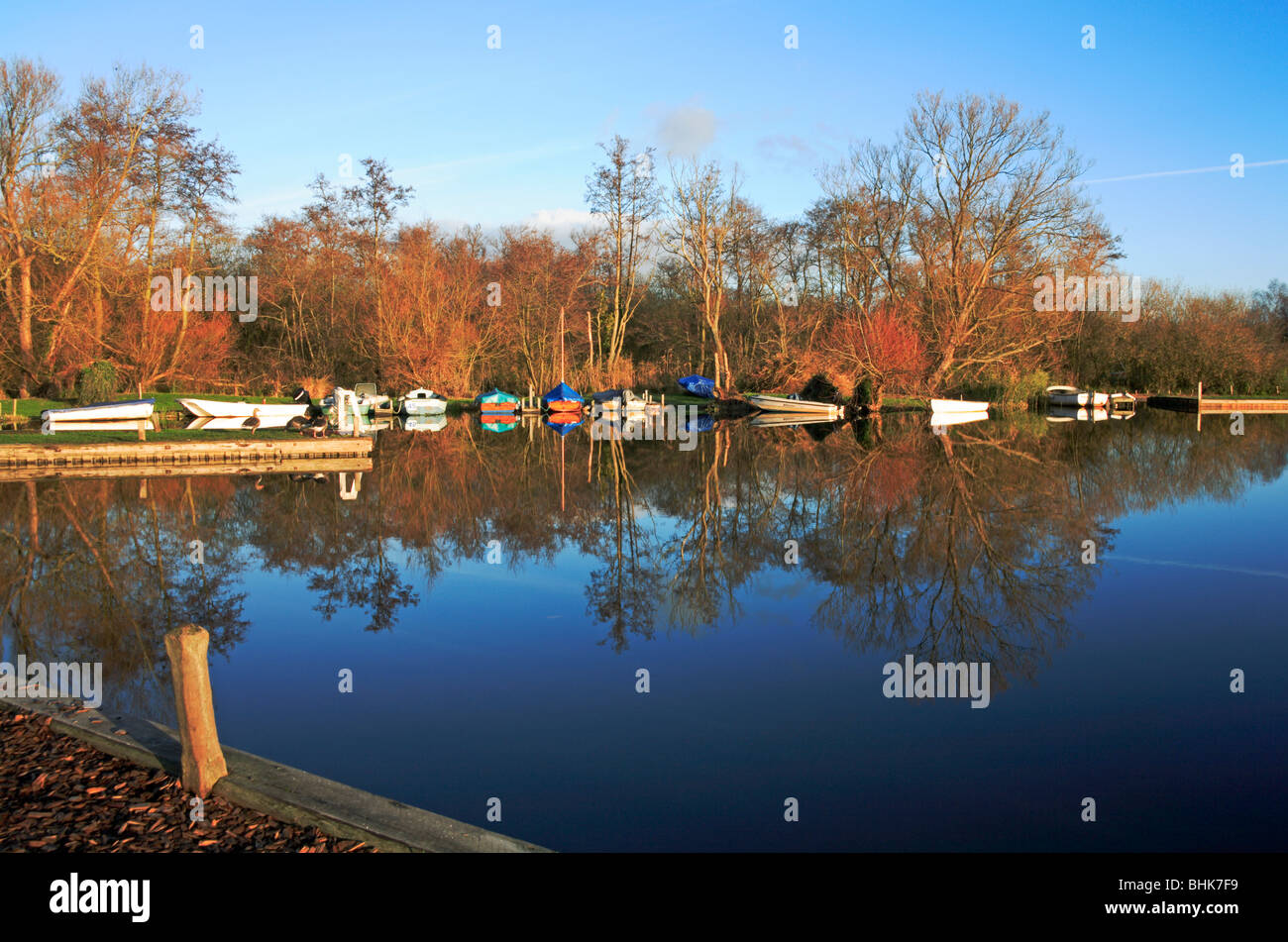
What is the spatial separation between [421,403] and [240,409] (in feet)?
33.7

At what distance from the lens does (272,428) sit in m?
30.5

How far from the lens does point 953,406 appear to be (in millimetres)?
42031

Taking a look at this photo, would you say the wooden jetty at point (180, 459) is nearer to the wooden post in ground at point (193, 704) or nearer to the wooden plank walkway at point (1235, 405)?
the wooden post in ground at point (193, 704)

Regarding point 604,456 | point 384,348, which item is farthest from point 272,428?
point 384,348

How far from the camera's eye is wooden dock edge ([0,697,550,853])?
4.43 metres

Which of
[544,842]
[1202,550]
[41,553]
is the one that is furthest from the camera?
[1202,550]

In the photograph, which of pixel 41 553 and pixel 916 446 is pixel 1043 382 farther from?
pixel 41 553

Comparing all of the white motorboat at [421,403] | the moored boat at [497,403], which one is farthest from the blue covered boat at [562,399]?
the white motorboat at [421,403]

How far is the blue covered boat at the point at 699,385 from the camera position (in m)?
52.8

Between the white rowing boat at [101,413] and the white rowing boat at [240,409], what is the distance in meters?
4.84

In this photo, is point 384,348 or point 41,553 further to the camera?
point 384,348
